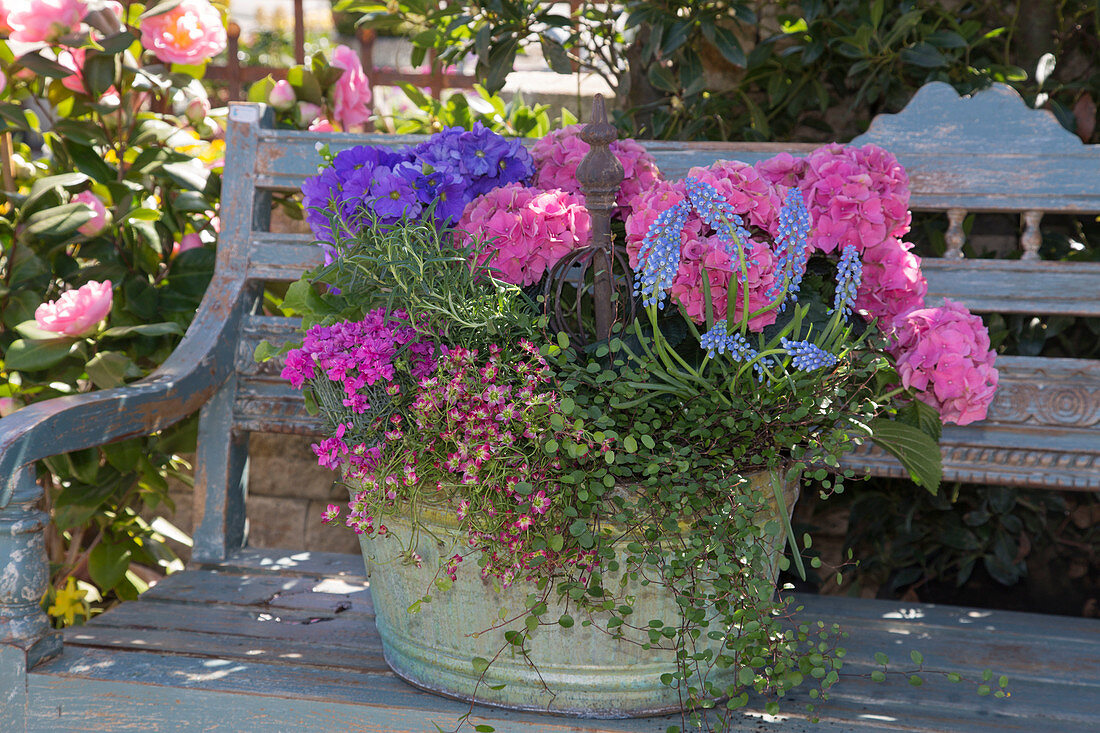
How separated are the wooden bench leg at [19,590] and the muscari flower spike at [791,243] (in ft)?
3.12

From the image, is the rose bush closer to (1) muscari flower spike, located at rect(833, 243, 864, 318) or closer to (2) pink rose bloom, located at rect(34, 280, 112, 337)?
(2) pink rose bloom, located at rect(34, 280, 112, 337)

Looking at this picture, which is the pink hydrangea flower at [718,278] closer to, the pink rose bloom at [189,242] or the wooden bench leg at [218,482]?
the wooden bench leg at [218,482]

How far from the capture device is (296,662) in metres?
1.21

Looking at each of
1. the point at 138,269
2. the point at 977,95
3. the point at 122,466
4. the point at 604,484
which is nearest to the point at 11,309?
the point at 138,269

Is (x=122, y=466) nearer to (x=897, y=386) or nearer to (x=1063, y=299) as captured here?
(x=897, y=386)

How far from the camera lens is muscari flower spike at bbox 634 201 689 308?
38.5 inches

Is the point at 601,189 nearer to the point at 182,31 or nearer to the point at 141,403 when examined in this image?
the point at 141,403

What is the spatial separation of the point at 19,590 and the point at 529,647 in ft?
2.14

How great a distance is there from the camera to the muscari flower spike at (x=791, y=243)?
3.35 feet

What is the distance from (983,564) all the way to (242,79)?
240cm

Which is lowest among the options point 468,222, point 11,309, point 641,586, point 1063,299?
point 641,586

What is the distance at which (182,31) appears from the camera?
5.80 feet

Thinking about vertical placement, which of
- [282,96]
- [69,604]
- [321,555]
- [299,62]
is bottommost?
[69,604]

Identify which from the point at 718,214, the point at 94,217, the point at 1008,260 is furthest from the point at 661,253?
the point at 94,217
